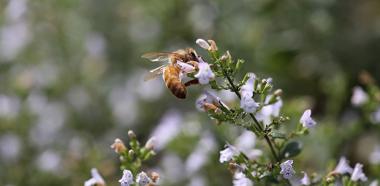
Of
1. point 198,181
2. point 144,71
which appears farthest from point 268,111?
point 144,71

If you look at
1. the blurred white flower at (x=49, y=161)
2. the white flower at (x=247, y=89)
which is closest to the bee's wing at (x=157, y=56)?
the white flower at (x=247, y=89)

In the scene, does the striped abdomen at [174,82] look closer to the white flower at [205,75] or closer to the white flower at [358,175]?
the white flower at [205,75]

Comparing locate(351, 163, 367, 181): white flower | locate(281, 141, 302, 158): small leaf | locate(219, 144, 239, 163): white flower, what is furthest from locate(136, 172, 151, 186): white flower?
locate(351, 163, 367, 181): white flower

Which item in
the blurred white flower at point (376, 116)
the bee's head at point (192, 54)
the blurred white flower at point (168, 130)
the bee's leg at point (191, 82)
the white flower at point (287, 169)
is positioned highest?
the blurred white flower at point (168, 130)

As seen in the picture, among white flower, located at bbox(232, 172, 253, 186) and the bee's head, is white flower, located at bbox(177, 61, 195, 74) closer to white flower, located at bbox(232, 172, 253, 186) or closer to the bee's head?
the bee's head

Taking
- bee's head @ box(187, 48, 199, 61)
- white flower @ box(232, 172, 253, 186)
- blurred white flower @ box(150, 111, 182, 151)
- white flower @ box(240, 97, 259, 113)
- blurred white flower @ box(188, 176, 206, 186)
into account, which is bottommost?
white flower @ box(232, 172, 253, 186)

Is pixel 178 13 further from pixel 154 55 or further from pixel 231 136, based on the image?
pixel 154 55

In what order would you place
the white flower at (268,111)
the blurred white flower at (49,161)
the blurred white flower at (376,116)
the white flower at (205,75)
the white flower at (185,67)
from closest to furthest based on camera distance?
the white flower at (205,75)
the white flower at (185,67)
the white flower at (268,111)
the blurred white flower at (376,116)
the blurred white flower at (49,161)
